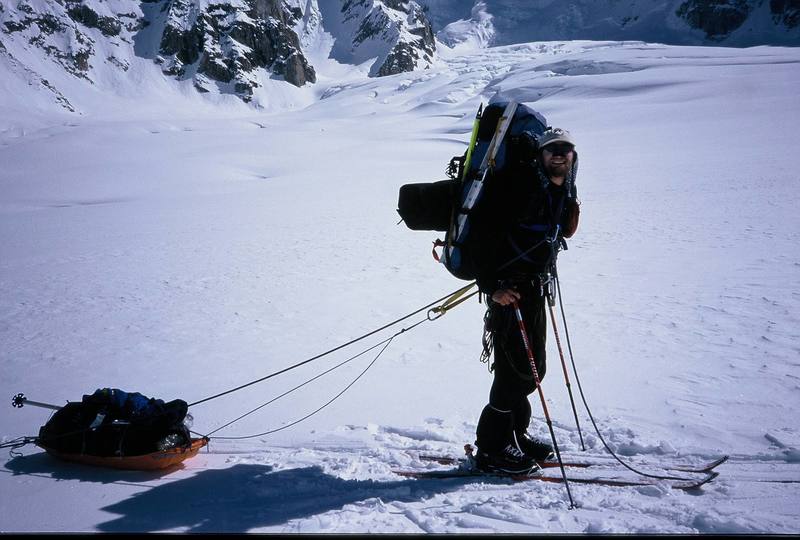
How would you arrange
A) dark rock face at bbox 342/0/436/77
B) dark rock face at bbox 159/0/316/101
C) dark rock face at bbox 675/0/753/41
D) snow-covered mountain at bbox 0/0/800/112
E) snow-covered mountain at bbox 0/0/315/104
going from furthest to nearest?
dark rock face at bbox 675/0/753/41
dark rock face at bbox 342/0/436/77
dark rock face at bbox 159/0/316/101
snow-covered mountain at bbox 0/0/315/104
snow-covered mountain at bbox 0/0/800/112

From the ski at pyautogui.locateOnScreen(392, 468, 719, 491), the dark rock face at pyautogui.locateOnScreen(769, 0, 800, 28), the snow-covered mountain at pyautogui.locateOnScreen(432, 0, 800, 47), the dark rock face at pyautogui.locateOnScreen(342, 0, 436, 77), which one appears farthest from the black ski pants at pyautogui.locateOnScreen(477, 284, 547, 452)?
the dark rock face at pyautogui.locateOnScreen(769, 0, 800, 28)

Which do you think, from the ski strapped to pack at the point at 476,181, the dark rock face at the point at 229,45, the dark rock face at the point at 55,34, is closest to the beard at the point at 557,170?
the ski strapped to pack at the point at 476,181

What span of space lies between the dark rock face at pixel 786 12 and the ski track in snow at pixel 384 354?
13071cm

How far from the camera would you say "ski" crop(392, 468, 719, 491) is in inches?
103

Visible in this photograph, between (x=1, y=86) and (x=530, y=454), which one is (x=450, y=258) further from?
(x=1, y=86)

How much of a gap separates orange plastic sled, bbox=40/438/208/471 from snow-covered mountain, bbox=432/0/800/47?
140367 millimetres

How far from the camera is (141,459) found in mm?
2918

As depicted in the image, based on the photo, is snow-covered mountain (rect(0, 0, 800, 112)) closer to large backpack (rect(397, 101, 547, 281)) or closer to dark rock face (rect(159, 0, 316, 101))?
dark rock face (rect(159, 0, 316, 101))

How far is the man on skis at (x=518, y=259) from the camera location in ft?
8.34

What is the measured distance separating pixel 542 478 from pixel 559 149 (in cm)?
194

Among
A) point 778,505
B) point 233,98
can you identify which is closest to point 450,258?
point 778,505

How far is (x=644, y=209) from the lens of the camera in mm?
10914

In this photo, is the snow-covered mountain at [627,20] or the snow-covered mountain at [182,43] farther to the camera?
the snow-covered mountain at [627,20]

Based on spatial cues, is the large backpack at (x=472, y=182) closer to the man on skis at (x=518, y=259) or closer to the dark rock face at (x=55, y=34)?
the man on skis at (x=518, y=259)
